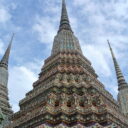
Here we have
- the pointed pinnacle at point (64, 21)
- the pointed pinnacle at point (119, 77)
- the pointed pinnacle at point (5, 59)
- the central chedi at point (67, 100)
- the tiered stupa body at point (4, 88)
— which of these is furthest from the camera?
the pointed pinnacle at point (5, 59)

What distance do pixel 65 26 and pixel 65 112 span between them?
18.7 meters

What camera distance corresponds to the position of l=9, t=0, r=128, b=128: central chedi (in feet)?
58.2

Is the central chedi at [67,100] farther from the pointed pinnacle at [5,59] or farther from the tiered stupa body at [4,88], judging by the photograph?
the pointed pinnacle at [5,59]

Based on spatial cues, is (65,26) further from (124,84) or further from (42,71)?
(124,84)

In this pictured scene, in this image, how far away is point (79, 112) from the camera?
18.1 meters

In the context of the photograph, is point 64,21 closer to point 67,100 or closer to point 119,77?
point 119,77

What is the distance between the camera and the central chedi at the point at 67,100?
1775 cm

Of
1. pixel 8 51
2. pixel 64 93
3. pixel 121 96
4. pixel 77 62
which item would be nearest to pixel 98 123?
pixel 64 93

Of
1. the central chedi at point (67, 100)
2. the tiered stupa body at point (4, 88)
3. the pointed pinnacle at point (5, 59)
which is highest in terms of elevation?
the pointed pinnacle at point (5, 59)

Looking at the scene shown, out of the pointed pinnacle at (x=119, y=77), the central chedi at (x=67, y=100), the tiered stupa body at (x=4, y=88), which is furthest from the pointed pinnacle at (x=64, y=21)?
the tiered stupa body at (x=4, y=88)

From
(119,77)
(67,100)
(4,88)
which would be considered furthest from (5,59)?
(67,100)

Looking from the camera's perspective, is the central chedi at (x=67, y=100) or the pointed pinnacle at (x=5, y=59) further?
the pointed pinnacle at (x=5, y=59)

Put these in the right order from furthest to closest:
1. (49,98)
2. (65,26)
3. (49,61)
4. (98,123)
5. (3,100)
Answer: (65,26)
(3,100)
(49,61)
(49,98)
(98,123)

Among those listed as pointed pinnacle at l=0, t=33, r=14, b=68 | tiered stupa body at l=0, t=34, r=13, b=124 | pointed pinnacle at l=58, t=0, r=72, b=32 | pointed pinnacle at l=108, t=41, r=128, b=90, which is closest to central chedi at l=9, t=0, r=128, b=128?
pointed pinnacle at l=58, t=0, r=72, b=32
